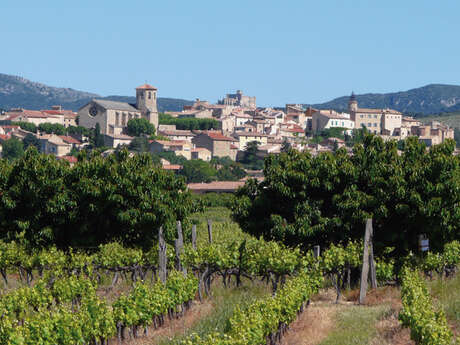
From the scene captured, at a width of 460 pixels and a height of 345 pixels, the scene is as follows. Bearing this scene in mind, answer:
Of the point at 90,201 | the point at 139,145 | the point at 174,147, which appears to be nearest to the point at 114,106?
the point at 139,145

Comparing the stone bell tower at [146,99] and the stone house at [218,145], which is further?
the stone bell tower at [146,99]

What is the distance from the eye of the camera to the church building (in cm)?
15725

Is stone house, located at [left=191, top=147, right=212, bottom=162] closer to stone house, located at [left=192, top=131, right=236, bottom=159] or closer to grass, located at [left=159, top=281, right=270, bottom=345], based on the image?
stone house, located at [left=192, top=131, right=236, bottom=159]

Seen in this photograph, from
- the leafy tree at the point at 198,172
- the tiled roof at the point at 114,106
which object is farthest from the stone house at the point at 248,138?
the leafy tree at the point at 198,172

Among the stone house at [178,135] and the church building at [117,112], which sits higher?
the church building at [117,112]

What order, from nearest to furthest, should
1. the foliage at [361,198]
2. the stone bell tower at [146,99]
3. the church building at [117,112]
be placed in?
the foliage at [361,198], the church building at [117,112], the stone bell tower at [146,99]

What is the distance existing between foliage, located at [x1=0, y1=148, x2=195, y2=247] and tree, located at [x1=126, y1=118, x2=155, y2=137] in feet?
434

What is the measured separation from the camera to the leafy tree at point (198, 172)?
361 feet

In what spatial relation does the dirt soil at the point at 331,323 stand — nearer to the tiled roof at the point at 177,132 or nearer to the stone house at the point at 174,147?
the stone house at the point at 174,147

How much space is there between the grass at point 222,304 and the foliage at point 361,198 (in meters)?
2.27

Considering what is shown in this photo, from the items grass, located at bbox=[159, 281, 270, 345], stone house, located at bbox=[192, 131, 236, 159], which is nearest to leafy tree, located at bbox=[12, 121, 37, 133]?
stone house, located at bbox=[192, 131, 236, 159]

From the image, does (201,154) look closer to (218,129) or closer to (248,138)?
(248,138)

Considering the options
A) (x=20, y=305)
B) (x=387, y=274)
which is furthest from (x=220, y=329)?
(x=387, y=274)

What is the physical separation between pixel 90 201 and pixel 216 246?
516 cm
